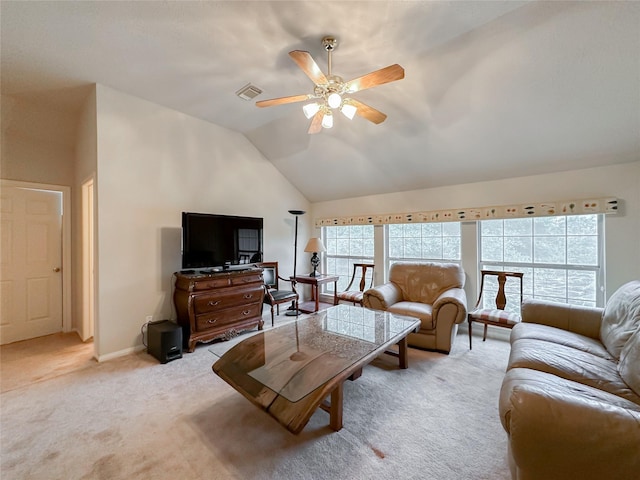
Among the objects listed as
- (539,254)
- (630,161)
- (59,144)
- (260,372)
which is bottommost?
(260,372)

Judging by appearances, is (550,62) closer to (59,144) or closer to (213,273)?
(213,273)

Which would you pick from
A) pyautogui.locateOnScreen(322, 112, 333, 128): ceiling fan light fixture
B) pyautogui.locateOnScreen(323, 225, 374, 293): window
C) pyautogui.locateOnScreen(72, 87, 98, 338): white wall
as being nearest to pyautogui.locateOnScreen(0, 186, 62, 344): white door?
pyautogui.locateOnScreen(72, 87, 98, 338): white wall

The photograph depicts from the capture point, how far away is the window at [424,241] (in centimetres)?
396

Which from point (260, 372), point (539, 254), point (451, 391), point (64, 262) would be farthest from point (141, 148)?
point (539, 254)

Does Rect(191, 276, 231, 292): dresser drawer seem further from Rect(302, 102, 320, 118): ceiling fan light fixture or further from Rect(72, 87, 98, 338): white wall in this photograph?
Rect(302, 102, 320, 118): ceiling fan light fixture

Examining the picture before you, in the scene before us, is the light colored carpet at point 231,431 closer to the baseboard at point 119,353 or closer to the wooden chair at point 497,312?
the baseboard at point 119,353

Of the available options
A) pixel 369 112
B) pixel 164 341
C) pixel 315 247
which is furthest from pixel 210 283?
pixel 369 112

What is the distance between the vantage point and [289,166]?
15.1ft

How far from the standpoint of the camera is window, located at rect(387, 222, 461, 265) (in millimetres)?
3963

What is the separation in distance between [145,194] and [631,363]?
4332mm

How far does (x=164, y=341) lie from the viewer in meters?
2.70

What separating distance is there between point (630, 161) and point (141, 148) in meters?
5.33

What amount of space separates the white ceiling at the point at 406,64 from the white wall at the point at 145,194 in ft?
0.95

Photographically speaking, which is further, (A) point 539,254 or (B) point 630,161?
(A) point 539,254
